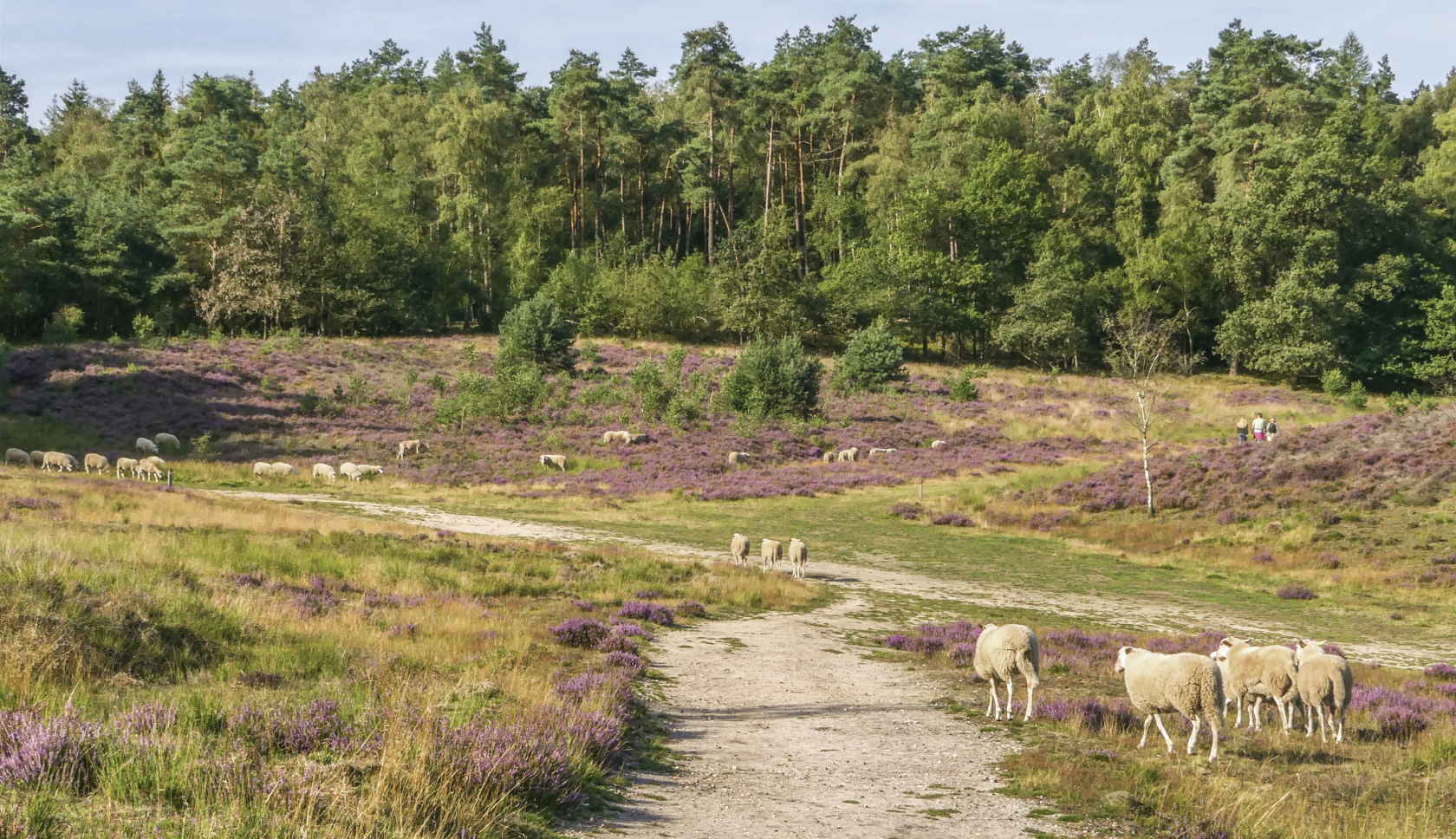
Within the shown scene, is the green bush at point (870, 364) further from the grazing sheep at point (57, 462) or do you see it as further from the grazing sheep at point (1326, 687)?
the grazing sheep at point (1326, 687)

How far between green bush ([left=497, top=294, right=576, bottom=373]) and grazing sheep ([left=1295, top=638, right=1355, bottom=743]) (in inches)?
2341

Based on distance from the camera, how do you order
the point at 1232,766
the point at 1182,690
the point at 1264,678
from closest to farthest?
the point at 1232,766 < the point at 1182,690 < the point at 1264,678

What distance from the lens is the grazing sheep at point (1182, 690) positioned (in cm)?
1060

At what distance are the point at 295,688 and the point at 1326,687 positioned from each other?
13018mm

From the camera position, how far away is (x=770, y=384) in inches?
2436

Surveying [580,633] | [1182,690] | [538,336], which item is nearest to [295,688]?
[580,633]

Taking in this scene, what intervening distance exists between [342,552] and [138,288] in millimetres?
72950

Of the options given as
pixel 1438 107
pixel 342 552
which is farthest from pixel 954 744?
pixel 1438 107

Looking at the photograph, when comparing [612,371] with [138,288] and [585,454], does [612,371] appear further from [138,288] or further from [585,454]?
[138,288]

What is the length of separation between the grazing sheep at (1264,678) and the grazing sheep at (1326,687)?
23cm

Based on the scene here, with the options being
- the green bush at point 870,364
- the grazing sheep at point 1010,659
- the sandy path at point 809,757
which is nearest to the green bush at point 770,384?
the green bush at point 870,364

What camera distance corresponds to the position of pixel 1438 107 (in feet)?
364

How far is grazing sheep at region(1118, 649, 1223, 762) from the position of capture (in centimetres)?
1060

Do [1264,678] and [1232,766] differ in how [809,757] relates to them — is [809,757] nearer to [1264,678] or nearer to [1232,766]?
[1232,766]
